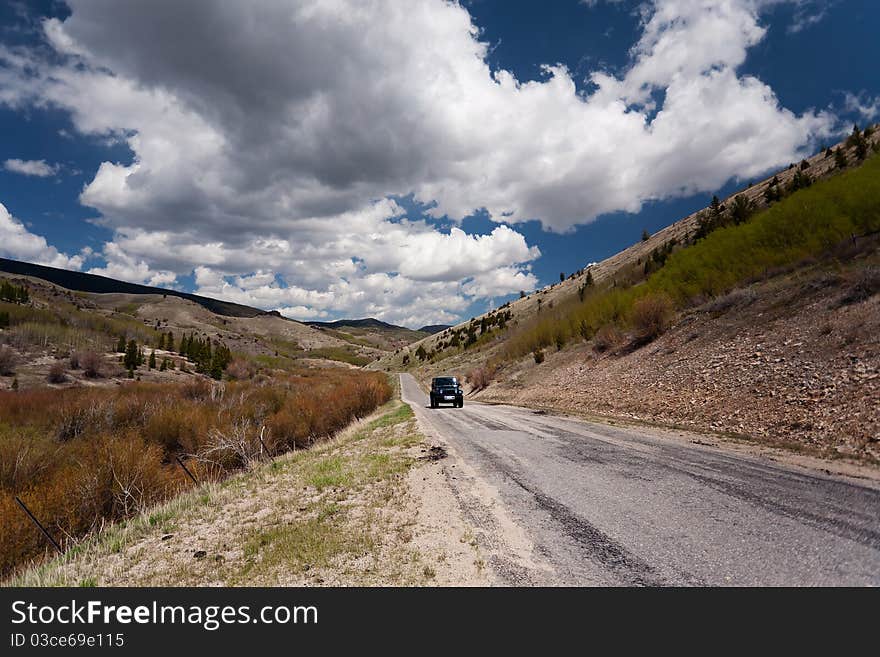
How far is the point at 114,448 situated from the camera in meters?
9.14

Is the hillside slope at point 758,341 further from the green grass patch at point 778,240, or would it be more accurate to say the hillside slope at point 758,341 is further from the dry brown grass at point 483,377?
the dry brown grass at point 483,377

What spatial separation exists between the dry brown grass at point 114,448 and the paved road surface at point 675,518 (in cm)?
723

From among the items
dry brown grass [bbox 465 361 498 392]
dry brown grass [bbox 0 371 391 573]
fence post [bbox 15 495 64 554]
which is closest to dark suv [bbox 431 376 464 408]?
dry brown grass [bbox 0 371 391 573]

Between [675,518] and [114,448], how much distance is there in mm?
11297

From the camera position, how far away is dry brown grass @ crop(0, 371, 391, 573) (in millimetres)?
7605

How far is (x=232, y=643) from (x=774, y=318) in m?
20.2

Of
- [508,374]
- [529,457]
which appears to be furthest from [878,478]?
[508,374]

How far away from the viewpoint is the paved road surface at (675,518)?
3748mm

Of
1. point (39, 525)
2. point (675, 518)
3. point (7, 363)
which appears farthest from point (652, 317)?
point (7, 363)

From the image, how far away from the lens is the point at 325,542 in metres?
4.92

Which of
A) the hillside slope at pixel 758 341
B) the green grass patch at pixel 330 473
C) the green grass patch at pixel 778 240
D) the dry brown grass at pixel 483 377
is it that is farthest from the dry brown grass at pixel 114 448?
the green grass patch at pixel 778 240

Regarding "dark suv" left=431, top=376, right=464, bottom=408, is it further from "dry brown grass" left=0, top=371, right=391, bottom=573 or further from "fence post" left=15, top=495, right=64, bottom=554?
"fence post" left=15, top=495, right=64, bottom=554

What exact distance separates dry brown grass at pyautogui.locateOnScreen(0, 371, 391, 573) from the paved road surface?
23.7 ft

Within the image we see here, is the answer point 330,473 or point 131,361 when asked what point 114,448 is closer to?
point 330,473
